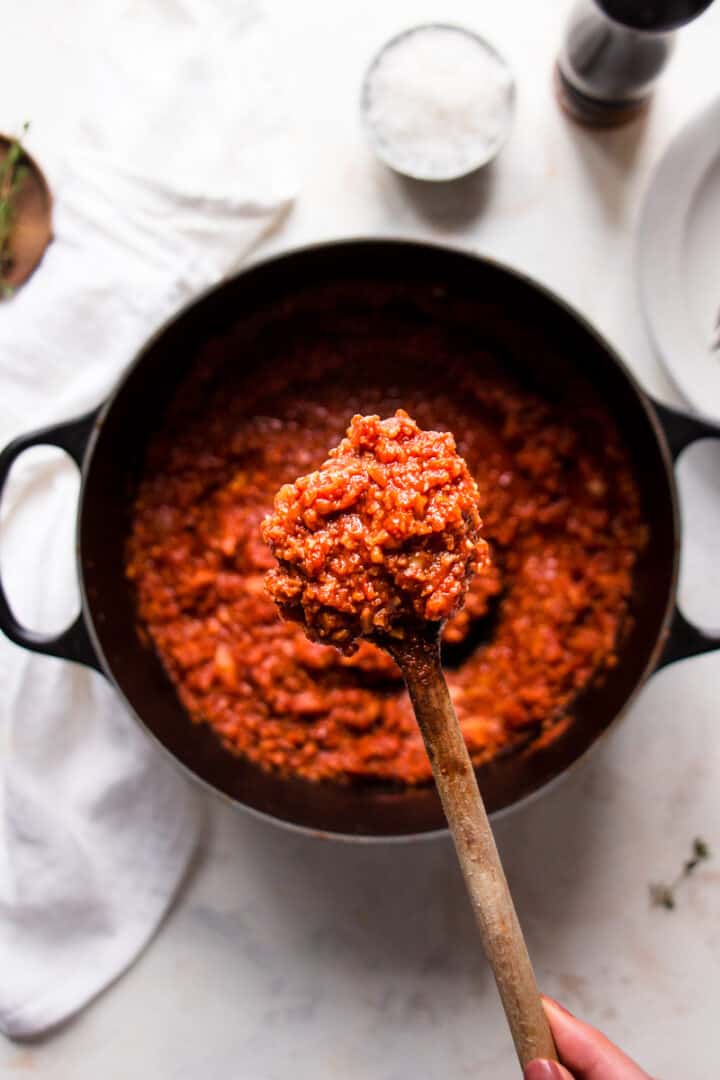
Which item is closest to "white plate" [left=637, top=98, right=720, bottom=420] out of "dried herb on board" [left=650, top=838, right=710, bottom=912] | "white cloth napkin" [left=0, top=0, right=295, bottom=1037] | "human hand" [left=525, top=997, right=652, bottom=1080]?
"white cloth napkin" [left=0, top=0, right=295, bottom=1037]

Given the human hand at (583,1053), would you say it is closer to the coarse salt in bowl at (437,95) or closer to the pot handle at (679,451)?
the pot handle at (679,451)

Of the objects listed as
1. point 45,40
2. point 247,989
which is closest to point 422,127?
point 45,40

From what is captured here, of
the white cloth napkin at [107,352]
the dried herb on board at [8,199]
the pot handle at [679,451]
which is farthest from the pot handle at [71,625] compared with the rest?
the pot handle at [679,451]

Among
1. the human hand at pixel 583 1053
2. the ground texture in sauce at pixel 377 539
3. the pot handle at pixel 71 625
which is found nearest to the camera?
the ground texture in sauce at pixel 377 539

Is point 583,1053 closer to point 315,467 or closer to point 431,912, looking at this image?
point 431,912

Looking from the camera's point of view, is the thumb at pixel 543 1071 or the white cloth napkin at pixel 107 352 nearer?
the thumb at pixel 543 1071

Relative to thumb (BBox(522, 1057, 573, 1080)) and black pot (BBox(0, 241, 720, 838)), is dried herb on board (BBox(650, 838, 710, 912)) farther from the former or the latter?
thumb (BBox(522, 1057, 573, 1080))

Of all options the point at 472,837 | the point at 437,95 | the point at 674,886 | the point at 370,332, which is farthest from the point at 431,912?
the point at 437,95
